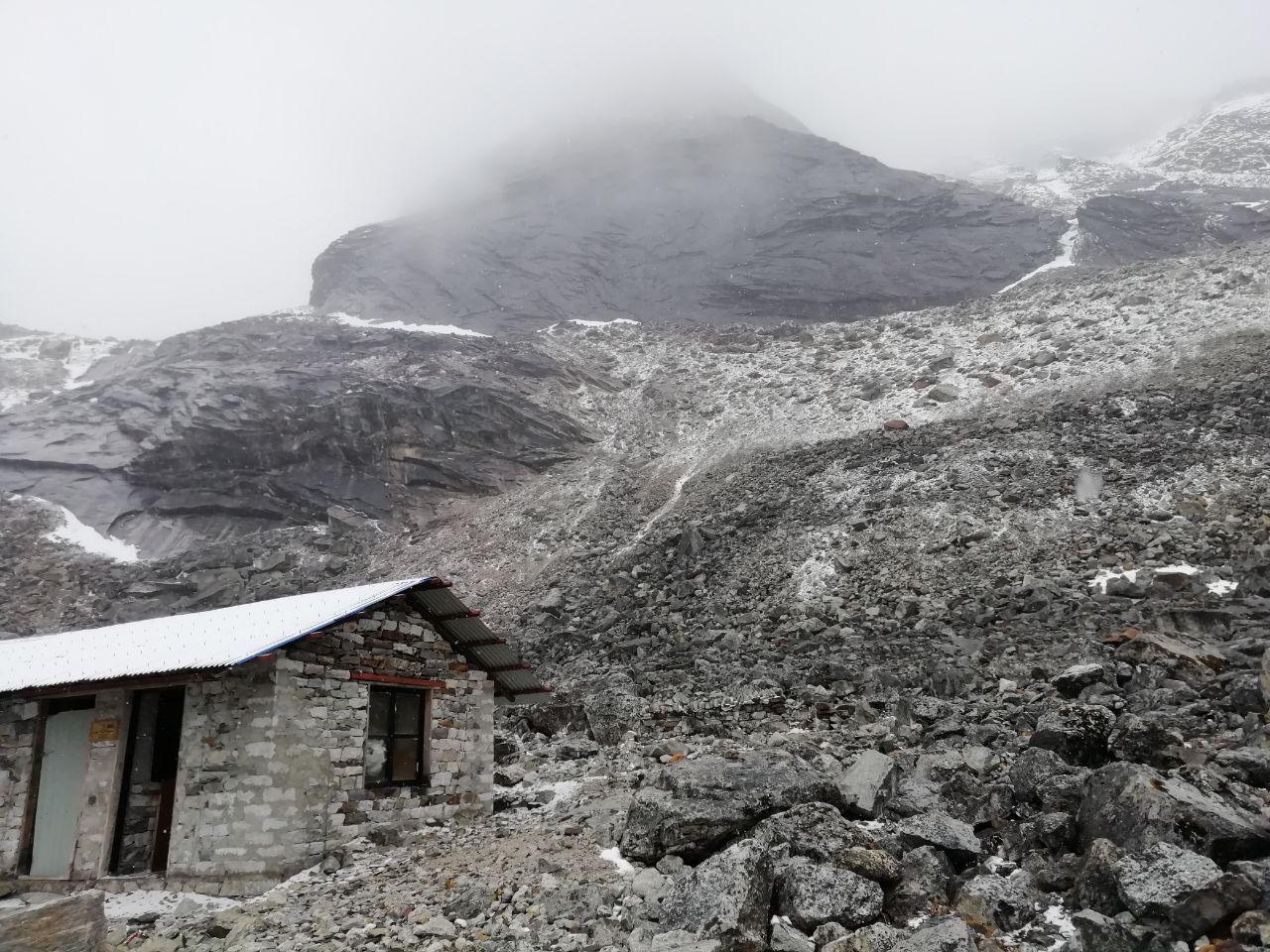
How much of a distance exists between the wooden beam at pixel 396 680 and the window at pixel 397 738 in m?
0.21

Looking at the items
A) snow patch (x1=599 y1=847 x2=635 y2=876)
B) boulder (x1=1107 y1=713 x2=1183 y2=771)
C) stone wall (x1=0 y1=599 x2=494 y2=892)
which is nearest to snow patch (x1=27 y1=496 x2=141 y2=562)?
stone wall (x1=0 y1=599 x2=494 y2=892)

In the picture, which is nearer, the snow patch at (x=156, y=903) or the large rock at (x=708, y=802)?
the large rock at (x=708, y=802)

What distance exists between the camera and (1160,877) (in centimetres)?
582

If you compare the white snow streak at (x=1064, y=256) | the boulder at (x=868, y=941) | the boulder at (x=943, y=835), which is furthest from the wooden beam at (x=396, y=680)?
the white snow streak at (x=1064, y=256)

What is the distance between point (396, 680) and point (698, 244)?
5284 cm

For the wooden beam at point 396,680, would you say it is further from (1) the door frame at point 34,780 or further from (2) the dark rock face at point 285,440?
(2) the dark rock face at point 285,440

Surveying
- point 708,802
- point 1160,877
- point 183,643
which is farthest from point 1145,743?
point 183,643

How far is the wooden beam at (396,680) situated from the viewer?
477 inches

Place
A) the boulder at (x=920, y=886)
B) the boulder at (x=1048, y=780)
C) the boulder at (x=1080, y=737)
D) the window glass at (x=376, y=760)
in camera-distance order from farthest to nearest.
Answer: the window glass at (x=376, y=760)
the boulder at (x=1080, y=737)
the boulder at (x=1048, y=780)
the boulder at (x=920, y=886)

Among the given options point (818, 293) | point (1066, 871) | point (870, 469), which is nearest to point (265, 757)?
point (1066, 871)

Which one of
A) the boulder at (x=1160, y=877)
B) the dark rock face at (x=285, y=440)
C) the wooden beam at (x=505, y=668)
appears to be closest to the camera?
the boulder at (x=1160, y=877)

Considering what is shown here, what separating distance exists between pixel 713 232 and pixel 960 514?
43841 mm

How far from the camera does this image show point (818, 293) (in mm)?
52781

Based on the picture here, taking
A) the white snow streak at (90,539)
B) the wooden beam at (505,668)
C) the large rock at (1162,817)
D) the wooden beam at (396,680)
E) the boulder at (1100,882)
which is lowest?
the boulder at (1100,882)
